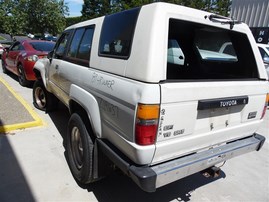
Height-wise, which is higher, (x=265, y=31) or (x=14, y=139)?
(x=265, y=31)

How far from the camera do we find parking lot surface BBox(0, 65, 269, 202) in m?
2.88

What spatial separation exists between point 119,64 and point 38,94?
4.02m

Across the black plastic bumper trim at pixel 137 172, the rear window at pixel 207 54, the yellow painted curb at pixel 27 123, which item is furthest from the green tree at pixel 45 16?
the black plastic bumper trim at pixel 137 172

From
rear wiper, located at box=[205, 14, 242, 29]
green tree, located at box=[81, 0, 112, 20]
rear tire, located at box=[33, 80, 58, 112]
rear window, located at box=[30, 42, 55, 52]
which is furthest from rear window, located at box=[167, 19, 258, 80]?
green tree, located at box=[81, 0, 112, 20]

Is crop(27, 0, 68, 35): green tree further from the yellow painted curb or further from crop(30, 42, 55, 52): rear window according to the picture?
the yellow painted curb

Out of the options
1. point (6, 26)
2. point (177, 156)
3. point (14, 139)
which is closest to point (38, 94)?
point (14, 139)

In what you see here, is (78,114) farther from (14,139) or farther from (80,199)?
(14,139)

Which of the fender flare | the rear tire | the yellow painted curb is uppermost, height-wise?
the fender flare

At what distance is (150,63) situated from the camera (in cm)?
196

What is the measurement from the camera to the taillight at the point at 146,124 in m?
1.93

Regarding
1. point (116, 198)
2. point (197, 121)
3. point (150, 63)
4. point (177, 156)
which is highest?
point (150, 63)

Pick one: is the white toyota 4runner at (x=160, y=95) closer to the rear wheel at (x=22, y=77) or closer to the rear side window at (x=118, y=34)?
the rear side window at (x=118, y=34)

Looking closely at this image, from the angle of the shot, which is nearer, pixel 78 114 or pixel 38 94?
pixel 78 114

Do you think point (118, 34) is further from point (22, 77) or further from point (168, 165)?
point (22, 77)
